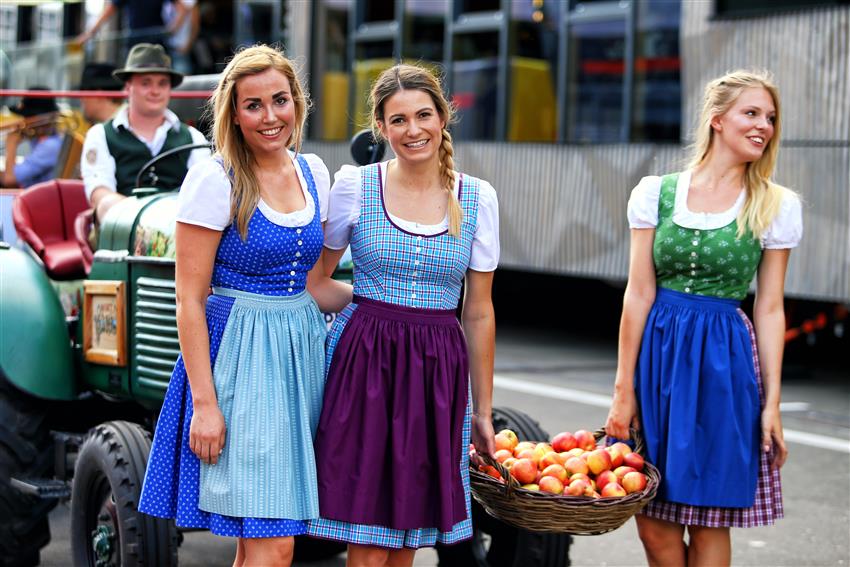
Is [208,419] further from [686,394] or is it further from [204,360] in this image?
[686,394]

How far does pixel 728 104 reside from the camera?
4.29 m

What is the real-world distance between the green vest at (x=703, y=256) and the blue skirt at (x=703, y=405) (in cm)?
5

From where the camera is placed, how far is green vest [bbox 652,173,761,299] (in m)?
4.25

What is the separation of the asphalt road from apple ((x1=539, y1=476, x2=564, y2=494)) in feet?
7.13

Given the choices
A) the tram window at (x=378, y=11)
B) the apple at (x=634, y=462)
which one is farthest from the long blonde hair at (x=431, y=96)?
the tram window at (x=378, y=11)

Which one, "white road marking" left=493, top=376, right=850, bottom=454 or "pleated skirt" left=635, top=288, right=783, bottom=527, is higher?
"pleated skirt" left=635, top=288, right=783, bottom=527

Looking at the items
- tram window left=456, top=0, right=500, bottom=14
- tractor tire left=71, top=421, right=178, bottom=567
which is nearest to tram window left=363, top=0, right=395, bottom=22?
tram window left=456, top=0, right=500, bottom=14

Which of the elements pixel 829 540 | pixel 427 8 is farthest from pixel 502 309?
pixel 829 540

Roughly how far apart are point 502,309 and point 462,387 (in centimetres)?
1315

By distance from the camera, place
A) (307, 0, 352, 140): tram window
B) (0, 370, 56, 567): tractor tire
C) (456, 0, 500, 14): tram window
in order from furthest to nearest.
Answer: (307, 0, 352, 140): tram window → (456, 0, 500, 14): tram window → (0, 370, 56, 567): tractor tire

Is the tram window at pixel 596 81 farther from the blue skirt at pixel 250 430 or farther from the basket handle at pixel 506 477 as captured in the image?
the blue skirt at pixel 250 430

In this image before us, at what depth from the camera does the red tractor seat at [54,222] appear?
6168mm

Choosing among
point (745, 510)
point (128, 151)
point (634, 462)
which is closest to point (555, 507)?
point (634, 462)

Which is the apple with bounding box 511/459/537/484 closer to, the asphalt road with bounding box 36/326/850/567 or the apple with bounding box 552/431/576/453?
the apple with bounding box 552/431/576/453
